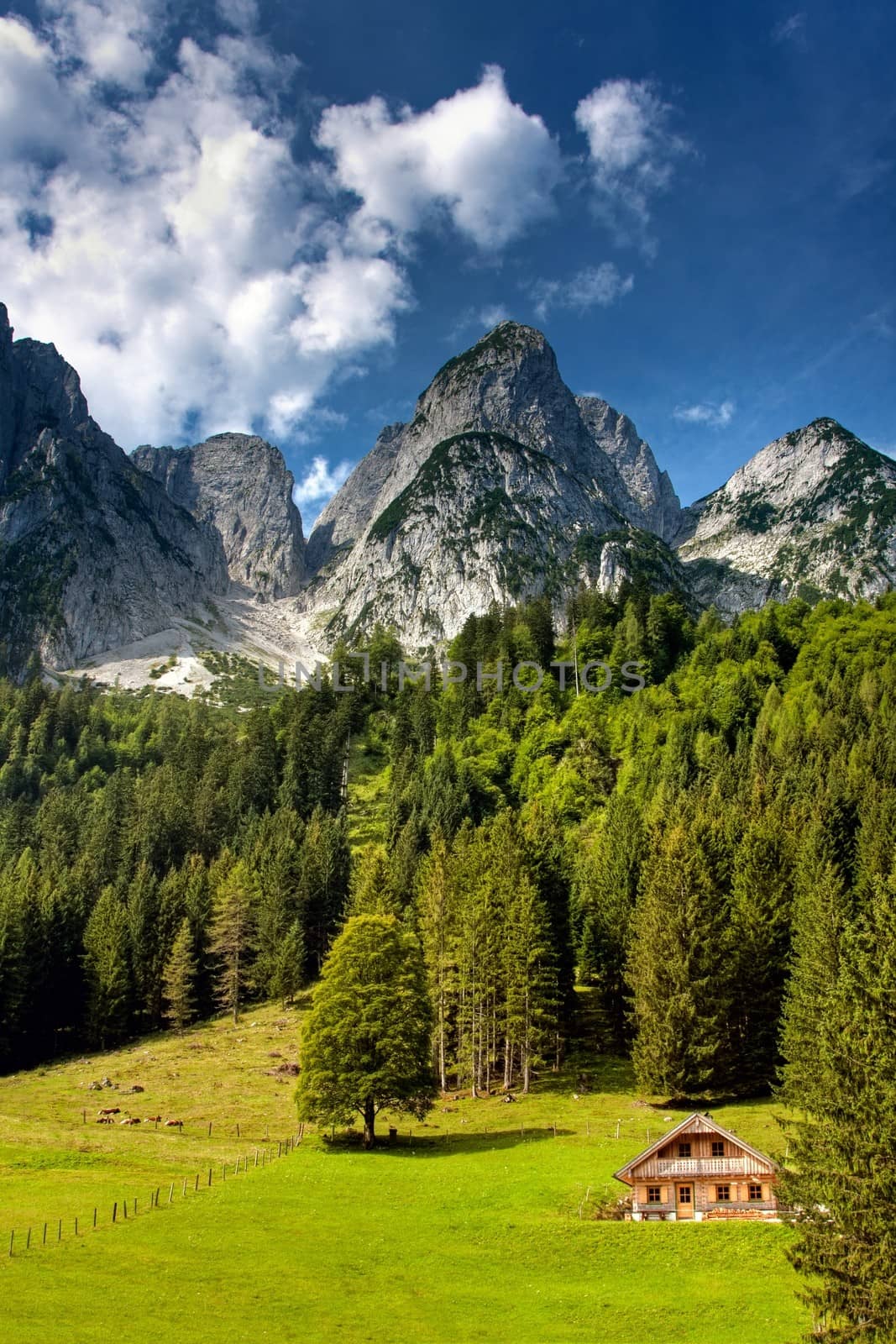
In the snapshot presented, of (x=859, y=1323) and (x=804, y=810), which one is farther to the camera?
(x=804, y=810)

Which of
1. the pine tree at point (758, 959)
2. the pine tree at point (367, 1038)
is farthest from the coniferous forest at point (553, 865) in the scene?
the pine tree at point (367, 1038)

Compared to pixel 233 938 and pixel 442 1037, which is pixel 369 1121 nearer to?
pixel 442 1037

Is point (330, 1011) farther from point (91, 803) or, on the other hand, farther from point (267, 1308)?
point (91, 803)

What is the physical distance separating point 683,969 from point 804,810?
26880 mm

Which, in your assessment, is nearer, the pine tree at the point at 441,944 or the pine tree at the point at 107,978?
the pine tree at the point at 441,944

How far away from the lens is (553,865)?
68.1 m

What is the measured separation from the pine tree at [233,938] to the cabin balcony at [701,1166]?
185ft

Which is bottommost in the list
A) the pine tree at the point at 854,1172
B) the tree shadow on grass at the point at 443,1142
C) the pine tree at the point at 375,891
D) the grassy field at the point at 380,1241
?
the tree shadow on grass at the point at 443,1142

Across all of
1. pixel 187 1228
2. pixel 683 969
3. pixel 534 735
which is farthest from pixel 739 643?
pixel 187 1228

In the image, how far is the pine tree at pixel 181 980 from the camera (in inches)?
3260

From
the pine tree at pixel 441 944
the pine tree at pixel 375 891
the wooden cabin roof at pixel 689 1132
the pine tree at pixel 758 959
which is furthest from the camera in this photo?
the pine tree at pixel 375 891

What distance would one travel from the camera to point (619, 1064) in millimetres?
60750

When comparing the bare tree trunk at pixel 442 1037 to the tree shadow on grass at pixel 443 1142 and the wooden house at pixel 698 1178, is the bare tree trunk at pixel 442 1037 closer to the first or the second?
the tree shadow on grass at pixel 443 1142

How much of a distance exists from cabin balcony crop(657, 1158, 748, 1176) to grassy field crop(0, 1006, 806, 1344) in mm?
2120
